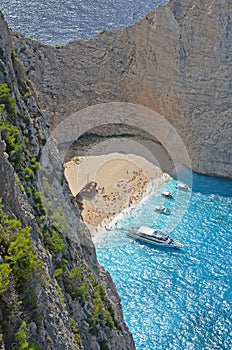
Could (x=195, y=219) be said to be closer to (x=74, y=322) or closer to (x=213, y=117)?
(x=213, y=117)

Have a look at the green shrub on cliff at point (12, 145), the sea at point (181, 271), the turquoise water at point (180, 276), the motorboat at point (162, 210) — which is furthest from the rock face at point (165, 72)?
the green shrub on cliff at point (12, 145)

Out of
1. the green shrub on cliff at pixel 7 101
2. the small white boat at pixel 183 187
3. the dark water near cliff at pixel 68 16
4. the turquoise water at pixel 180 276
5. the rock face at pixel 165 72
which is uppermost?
the dark water near cliff at pixel 68 16

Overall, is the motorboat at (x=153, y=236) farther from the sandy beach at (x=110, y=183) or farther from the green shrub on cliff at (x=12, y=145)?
Result: the green shrub on cliff at (x=12, y=145)

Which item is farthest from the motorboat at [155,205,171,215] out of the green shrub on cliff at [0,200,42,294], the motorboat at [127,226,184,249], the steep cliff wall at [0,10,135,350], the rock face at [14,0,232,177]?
the green shrub on cliff at [0,200,42,294]

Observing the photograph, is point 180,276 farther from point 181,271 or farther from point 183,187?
point 183,187

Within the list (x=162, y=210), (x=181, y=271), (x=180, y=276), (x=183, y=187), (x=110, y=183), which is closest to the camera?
(x=180, y=276)

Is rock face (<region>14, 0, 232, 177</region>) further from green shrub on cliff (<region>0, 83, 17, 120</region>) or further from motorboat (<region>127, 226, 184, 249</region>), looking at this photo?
green shrub on cliff (<region>0, 83, 17, 120</region>)

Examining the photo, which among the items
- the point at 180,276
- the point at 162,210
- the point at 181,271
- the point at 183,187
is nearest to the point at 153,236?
the point at 181,271
